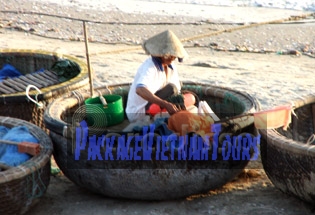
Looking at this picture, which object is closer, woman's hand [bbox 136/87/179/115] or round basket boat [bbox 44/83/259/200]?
round basket boat [bbox 44/83/259/200]

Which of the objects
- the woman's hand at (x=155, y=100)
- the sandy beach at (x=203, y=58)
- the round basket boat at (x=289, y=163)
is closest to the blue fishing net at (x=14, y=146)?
the sandy beach at (x=203, y=58)

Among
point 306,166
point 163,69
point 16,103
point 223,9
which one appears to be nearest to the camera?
point 306,166

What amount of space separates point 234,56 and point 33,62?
3.70 metres

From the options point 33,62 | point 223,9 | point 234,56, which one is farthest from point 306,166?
point 223,9

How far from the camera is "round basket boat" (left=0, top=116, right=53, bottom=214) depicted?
3.97 m

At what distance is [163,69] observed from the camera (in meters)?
4.93

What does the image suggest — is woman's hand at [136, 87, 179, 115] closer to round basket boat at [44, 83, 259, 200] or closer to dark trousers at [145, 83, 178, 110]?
dark trousers at [145, 83, 178, 110]

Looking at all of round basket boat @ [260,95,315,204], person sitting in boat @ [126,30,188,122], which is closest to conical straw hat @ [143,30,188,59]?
person sitting in boat @ [126,30,188,122]

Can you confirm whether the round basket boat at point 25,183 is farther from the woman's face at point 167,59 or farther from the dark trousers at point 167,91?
the woman's face at point 167,59

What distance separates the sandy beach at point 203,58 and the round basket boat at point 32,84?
1.61ft

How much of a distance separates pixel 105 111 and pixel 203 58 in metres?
4.40

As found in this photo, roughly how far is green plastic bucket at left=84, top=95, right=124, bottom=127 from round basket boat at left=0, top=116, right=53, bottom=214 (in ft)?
2.31

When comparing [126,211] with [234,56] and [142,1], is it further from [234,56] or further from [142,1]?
[142,1]

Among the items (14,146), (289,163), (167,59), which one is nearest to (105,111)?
(167,59)
